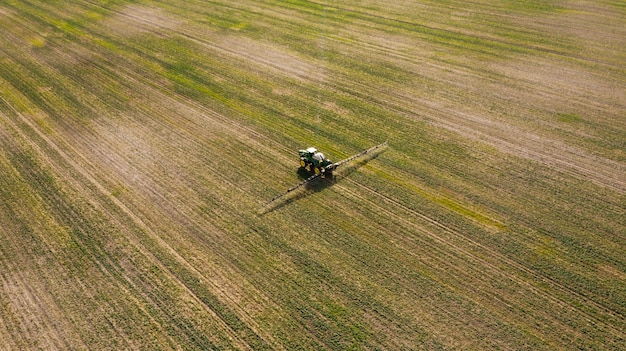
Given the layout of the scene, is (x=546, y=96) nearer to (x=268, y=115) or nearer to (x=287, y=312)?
(x=268, y=115)

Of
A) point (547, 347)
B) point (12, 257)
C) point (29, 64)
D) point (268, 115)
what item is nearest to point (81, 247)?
point (12, 257)

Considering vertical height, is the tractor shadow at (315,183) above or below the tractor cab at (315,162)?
below

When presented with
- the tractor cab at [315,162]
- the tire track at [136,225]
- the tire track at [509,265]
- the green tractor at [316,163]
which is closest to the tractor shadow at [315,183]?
the green tractor at [316,163]

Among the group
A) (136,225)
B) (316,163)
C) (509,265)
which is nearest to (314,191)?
(316,163)

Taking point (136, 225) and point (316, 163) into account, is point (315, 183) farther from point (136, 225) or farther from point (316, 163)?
point (136, 225)

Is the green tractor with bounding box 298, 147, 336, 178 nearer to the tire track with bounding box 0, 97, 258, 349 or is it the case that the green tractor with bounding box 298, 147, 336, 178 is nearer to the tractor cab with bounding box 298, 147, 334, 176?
the tractor cab with bounding box 298, 147, 334, 176

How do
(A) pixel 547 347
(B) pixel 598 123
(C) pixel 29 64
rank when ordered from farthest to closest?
(C) pixel 29 64, (B) pixel 598 123, (A) pixel 547 347

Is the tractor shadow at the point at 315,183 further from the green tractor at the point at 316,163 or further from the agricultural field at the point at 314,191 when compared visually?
the green tractor at the point at 316,163
